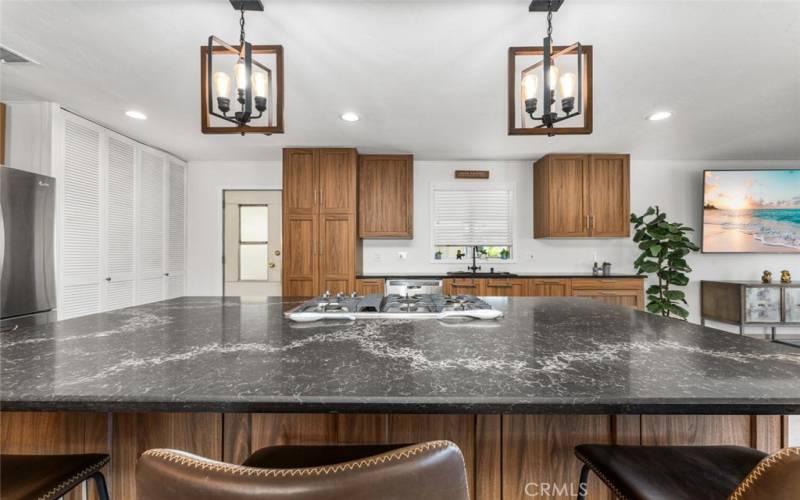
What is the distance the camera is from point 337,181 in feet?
13.8

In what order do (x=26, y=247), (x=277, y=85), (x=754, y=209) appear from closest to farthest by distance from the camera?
(x=277, y=85) < (x=26, y=247) < (x=754, y=209)

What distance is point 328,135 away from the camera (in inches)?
149

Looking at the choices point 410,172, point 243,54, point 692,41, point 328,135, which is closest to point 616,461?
Result: point 243,54

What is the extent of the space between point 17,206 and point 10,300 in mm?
699

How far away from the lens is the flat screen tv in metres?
4.61

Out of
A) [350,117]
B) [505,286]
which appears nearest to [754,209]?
[505,286]

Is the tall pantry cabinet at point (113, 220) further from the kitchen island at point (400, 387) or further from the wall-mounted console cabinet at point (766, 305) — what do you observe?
the wall-mounted console cabinet at point (766, 305)

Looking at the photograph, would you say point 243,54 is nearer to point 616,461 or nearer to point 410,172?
point 616,461

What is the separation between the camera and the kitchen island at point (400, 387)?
2.23 ft

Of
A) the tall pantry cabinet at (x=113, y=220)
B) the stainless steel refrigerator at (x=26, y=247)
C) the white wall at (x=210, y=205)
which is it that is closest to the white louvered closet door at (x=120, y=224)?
the tall pantry cabinet at (x=113, y=220)

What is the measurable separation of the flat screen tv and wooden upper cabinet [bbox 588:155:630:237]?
4.22 feet

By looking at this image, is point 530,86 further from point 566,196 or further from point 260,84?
point 566,196

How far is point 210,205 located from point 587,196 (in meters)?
5.21

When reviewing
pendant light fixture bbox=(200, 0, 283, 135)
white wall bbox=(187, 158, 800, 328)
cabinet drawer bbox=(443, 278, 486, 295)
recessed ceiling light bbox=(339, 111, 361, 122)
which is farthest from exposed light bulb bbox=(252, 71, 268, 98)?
white wall bbox=(187, 158, 800, 328)
